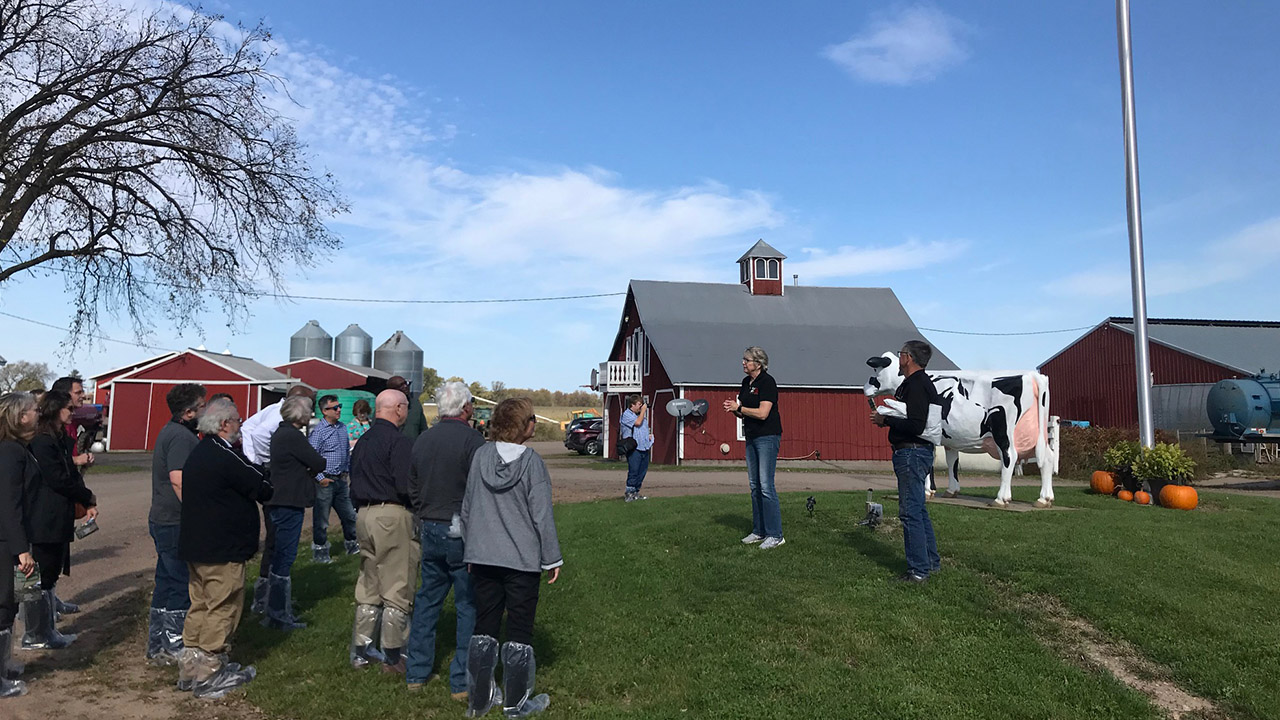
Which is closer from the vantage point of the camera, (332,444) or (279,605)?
(279,605)

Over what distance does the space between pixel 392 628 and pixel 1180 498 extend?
10289 mm

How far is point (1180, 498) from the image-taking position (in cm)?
1113

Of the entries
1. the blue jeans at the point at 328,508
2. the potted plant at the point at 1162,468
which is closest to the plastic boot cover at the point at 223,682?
the blue jeans at the point at 328,508

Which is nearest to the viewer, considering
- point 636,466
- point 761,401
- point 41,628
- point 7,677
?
point 7,677

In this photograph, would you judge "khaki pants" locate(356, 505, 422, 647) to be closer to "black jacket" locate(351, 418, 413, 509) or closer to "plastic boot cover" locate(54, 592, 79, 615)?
"black jacket" locate(351, 418, 413, 509)

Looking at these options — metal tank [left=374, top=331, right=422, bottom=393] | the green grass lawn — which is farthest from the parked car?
the green grass lawn

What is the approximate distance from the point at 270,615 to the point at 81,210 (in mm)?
17840

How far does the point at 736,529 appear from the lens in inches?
386

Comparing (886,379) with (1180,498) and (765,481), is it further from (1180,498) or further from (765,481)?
(1180,498)

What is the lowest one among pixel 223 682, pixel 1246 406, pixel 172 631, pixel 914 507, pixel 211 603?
pixel 223 682

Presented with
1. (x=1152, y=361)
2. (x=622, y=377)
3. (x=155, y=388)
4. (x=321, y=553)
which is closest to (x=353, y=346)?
(x=155, y=388)

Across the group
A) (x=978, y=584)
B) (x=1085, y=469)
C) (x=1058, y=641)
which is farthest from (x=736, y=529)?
(x=1085, y=469)

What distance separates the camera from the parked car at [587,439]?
134 ft

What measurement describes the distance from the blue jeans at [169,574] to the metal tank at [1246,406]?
2200 centimetres
